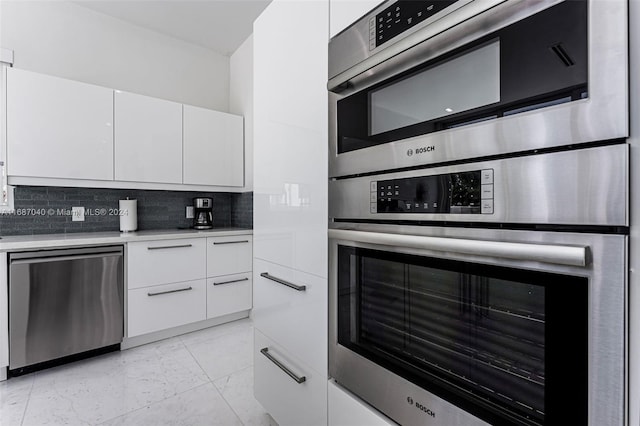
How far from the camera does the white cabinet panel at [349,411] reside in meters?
0.91

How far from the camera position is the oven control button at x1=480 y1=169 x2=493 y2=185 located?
0.65 m

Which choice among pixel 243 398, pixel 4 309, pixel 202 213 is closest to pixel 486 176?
pixel 243 398

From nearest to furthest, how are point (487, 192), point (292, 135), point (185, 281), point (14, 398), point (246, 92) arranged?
point (487, 192) < point (292, 135) < point (14, 398) < point (185, 281) < point (246, 92)

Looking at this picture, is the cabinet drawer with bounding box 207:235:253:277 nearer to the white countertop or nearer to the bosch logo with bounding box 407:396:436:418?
the white countertop

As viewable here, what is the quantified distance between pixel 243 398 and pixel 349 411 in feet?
3.63

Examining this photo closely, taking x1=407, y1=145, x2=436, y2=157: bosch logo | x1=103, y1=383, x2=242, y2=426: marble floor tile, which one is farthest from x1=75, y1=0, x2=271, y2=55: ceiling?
x1=103, y1=383, x2=242, y2=426: marble floor tile

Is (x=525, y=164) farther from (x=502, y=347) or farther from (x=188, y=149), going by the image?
(x=188, y=149)

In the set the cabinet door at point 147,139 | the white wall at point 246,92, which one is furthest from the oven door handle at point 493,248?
the white wall at point 246,92

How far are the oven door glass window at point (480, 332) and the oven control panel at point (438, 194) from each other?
13cm

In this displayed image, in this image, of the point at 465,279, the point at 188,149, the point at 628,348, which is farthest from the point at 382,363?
the point at 188,149

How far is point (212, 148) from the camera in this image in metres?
3.14

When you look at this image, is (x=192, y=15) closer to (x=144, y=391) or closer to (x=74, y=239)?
(x=74, y=239)

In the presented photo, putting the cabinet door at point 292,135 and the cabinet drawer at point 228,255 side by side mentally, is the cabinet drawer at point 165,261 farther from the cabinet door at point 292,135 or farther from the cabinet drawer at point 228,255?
the cabinet door at point 292,135

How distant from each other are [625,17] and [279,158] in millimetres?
1062
